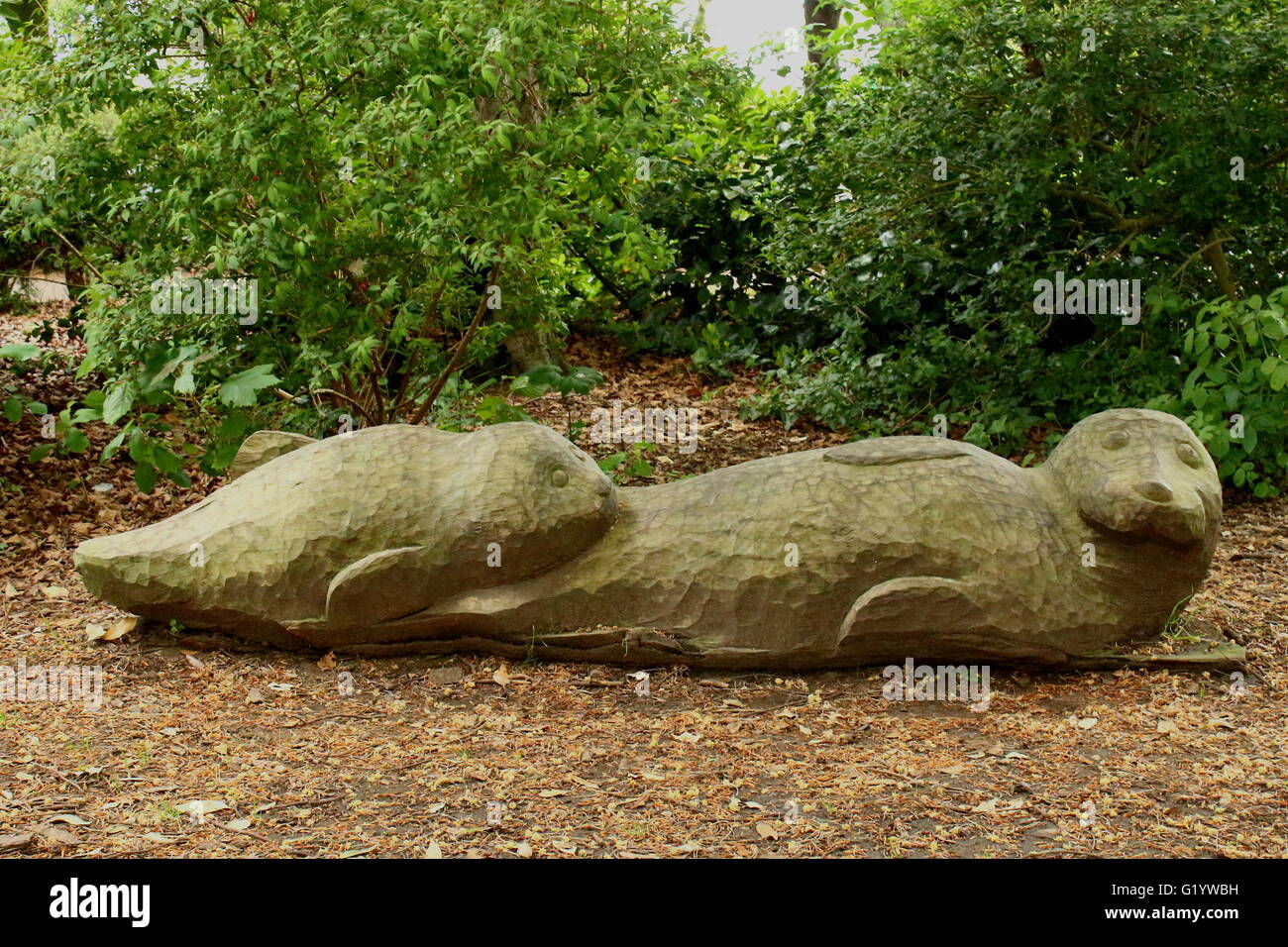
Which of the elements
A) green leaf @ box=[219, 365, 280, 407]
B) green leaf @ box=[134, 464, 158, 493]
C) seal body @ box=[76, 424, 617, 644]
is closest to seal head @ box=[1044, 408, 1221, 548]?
seal body @ box=[76, 424, 617, 644]

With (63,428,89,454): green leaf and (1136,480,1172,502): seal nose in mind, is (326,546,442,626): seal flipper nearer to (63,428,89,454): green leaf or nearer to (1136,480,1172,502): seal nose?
(63,428,89,454): green leaf

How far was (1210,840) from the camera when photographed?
3.32 m

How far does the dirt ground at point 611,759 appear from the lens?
3.36 metres

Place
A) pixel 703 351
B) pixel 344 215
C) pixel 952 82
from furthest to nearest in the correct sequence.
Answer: pixel 703 351 < pixel 952 82 < pixel 344 215

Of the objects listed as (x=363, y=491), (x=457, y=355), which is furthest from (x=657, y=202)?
(x=363, y=491)

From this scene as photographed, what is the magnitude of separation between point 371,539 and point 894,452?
2004 millimetres

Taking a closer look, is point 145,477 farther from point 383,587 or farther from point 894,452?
point 894,452

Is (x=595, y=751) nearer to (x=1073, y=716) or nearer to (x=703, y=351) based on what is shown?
(x=1073, y=716)

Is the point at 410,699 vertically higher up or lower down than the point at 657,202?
lower down

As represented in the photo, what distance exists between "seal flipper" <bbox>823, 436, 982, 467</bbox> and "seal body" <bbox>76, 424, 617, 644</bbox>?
92 cm

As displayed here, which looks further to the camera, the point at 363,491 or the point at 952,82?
the point at 952,82

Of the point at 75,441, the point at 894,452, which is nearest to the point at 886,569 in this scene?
the point at 894,452

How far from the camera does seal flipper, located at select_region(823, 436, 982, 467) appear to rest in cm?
461

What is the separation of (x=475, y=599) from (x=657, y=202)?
537 centimetres
